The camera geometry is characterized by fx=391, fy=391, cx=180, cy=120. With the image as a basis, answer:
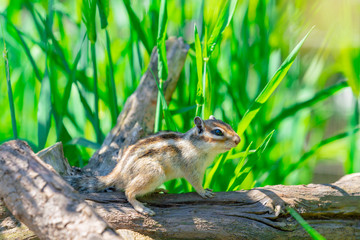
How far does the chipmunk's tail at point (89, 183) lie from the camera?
2.05 meters

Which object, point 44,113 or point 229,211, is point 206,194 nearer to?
point 229,211

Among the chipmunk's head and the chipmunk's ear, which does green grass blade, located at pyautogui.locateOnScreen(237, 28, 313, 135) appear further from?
the chipmunk's ear

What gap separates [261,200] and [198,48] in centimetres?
87

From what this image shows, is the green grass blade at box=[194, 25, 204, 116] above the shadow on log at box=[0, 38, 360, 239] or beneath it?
above

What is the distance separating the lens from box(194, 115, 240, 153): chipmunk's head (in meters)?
2.15

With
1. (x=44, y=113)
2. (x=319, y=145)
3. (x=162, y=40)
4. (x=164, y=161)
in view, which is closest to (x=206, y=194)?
(x=164, y=161)

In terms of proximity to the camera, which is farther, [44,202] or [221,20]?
[221,20]

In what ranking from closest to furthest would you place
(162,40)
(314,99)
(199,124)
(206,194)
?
(206,194) → (199,124) → (162,40) → (314,99)

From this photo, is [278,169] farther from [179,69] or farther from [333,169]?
[333,169]

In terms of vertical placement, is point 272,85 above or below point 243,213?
above

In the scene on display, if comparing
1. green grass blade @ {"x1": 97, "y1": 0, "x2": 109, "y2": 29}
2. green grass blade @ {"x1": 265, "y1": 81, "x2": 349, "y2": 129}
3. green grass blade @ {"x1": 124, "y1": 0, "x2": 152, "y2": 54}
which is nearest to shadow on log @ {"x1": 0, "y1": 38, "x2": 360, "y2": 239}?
green grass blade @ {"x1": 265, "y1": 81, "x2": 349, "y2": 129}

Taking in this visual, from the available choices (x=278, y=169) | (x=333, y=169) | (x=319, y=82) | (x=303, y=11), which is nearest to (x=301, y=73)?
(x=319, y=82)

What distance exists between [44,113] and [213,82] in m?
1.07

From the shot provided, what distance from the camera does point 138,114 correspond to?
287 centimetres
